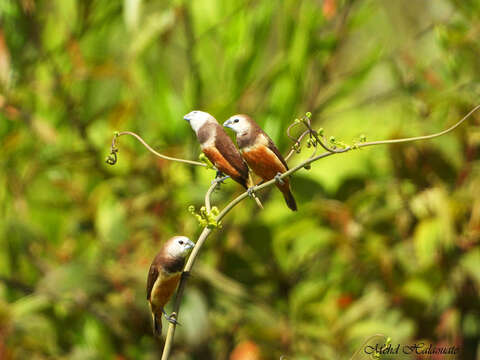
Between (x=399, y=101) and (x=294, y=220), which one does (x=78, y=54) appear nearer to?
(x=294, y=220)

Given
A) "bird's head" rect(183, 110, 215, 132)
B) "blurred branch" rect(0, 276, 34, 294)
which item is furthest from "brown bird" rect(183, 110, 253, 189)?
"blurred branch" rect(0, 276, 34, 294)

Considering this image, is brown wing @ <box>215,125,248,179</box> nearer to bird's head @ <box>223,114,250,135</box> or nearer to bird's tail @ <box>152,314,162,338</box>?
bird's head @ <box>223,114,250,135</box>

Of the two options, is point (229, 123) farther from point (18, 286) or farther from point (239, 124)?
point (18, 286)

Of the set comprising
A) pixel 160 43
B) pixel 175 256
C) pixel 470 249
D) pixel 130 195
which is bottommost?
pixel 175 256

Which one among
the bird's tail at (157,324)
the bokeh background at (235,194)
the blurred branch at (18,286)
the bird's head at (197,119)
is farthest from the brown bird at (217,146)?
the blurred branch at (18,286)

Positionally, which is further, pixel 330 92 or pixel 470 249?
pixel 330 92

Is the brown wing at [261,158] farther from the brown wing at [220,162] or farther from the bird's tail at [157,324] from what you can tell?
the bird's tail at [157,324]

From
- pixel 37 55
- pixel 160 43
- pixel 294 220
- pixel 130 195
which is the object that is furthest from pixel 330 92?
pixel 37 55
